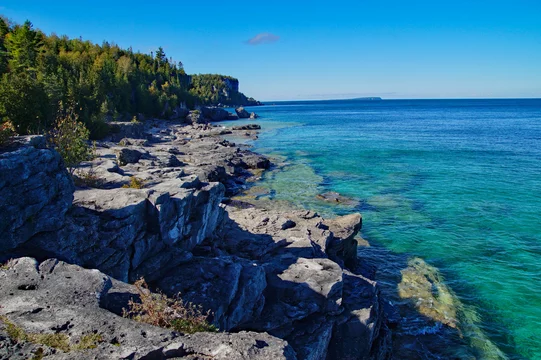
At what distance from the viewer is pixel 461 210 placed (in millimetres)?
38094

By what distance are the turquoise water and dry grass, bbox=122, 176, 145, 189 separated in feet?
62.6

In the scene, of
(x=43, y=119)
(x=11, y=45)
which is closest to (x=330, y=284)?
(x=43, y=119)

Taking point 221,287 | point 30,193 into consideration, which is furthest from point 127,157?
point 221,287

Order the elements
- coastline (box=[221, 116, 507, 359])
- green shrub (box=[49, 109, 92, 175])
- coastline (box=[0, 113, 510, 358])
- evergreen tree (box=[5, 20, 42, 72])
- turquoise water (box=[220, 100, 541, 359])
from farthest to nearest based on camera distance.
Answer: evergreen tree (box=[5, 20, 42, 72]) < turquoise water (box=[220, 100, 541, 359]) < green shrub (box=[49, 109, 92, 175]) < coastline (box=[221, 116, 507, 359]) < coastline (box=[0, 113, 510, 358])

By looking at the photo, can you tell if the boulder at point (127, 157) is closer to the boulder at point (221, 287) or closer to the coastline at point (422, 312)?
the boulder at point (221, 287)

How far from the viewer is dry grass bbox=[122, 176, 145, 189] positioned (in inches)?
724

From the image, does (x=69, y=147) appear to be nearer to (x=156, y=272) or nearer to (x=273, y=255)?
(x=156, y=272)

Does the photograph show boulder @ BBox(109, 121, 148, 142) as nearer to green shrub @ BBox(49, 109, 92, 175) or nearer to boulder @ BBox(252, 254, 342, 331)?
green shrub @ BBox(49, 109, 92, 175)

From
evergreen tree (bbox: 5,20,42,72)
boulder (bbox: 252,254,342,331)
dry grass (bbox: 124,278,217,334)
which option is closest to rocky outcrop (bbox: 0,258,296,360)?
dry grass (bbox: 124,278,217,334)

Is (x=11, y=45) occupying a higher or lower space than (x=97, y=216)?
higher

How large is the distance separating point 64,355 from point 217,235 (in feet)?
45.3

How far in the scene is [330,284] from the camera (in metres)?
16.5

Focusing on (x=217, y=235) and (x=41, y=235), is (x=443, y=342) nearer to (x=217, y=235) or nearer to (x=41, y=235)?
(x=217, y=235)

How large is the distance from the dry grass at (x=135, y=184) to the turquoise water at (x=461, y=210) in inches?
751
